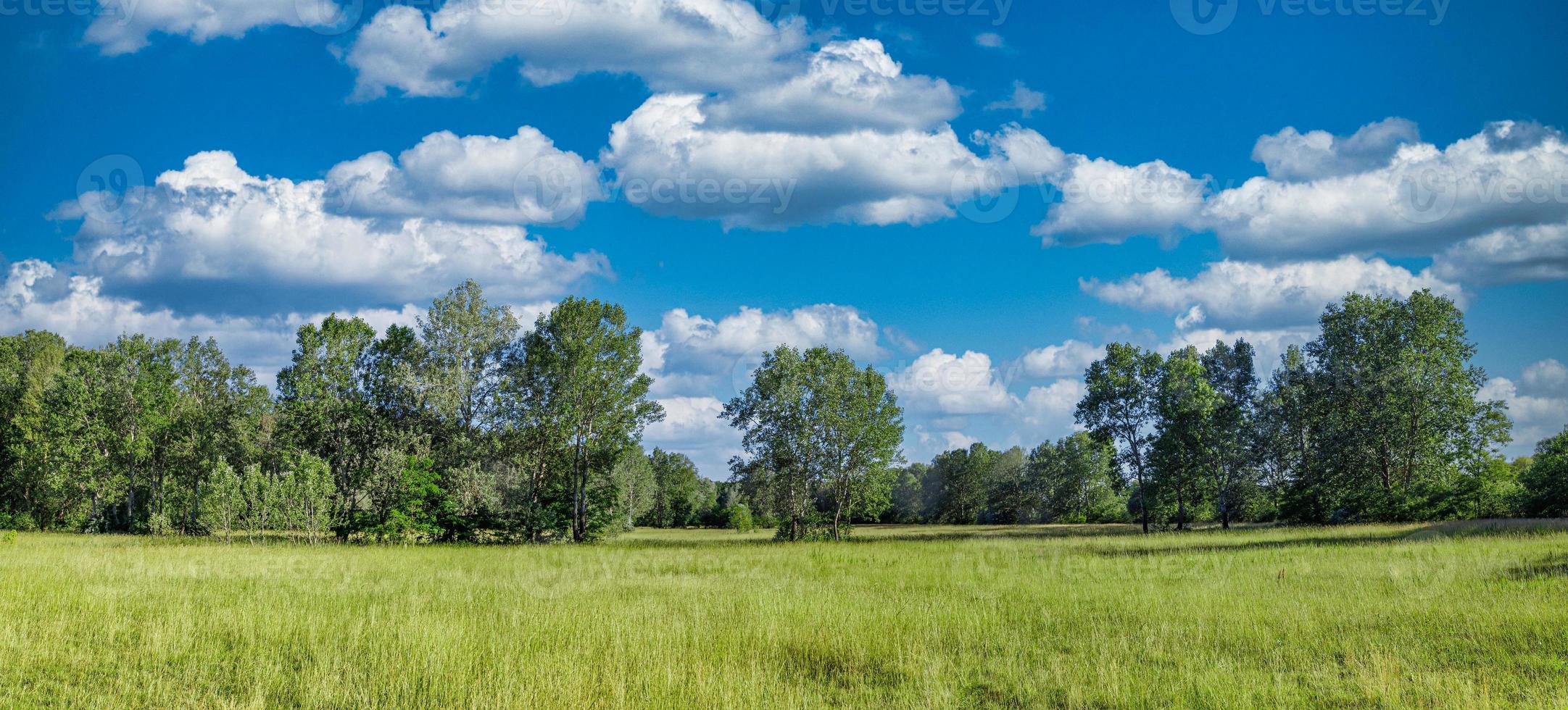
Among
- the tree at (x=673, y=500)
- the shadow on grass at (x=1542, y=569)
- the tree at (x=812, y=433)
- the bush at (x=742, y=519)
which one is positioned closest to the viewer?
the shadow on grass at (x=1542, y=569)

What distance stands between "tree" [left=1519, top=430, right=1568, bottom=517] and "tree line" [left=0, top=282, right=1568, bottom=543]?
0.17 m

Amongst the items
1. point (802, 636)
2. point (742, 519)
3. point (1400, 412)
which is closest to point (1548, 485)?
point (1400, 412)

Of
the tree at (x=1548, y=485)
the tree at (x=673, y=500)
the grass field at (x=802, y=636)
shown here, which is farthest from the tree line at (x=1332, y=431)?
the tree at (x=673, y=500)

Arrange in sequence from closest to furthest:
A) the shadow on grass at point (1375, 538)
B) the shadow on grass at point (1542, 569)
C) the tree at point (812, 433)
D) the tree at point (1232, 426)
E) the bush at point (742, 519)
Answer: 1. the shadow on grass at point (1542, 569)
2. the shadow on grass at point (1375, 538)
3. the tree at point (812, 433)
4. the tree at point (1232, 426)
5. the bush at point (742, 519)

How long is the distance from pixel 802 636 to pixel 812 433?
37.8 metres

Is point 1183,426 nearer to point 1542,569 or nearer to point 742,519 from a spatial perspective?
point 1542,569

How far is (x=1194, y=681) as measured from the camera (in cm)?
1054

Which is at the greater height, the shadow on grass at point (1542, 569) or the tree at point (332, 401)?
the tree at point (332, 401)

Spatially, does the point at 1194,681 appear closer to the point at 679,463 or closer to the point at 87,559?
the point at 87,559

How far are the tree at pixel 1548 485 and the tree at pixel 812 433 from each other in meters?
34.6

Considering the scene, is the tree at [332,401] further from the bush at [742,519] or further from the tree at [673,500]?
the tree at [673,500]

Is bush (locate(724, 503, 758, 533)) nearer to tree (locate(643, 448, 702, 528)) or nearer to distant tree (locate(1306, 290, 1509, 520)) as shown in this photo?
tree (locate(643, 448, 702, 528))

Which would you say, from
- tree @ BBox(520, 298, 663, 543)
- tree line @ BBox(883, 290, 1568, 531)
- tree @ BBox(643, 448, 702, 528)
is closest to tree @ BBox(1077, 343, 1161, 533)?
tree line @ BBox(883, 290, 1568, 531)

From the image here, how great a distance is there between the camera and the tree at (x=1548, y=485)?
43.3m
